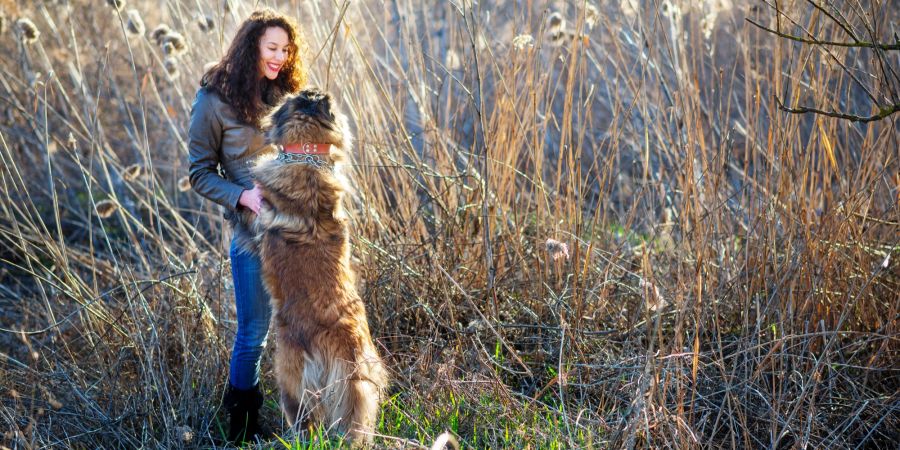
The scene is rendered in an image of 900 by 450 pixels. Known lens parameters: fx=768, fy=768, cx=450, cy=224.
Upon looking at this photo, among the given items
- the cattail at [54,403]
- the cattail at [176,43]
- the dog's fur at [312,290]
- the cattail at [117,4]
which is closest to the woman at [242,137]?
the dog's fur at [312,290]

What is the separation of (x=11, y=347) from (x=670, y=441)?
3.36 metres

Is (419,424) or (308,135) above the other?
(308,135)

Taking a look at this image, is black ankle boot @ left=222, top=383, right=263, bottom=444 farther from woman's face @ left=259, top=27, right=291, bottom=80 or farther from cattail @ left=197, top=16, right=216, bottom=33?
cattail @ left=197, top=16, right=216, bottom=33

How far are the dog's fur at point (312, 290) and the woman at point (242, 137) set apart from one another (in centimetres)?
15

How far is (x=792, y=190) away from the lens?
295cm

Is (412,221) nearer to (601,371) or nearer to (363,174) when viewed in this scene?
(363,174)

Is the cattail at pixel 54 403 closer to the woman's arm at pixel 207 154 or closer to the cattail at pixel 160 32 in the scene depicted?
the woman's arm at pixel 207 154

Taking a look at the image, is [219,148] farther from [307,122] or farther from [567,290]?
[567,290]

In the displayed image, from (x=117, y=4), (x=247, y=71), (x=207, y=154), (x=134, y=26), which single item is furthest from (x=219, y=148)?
(x=134, y=26)

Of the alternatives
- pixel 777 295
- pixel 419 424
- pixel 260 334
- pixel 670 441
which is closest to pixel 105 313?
pixel 260 334

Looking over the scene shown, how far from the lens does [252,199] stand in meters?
2.64

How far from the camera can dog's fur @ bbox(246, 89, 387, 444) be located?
2520 millimetres

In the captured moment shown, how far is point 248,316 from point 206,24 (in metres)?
1.62

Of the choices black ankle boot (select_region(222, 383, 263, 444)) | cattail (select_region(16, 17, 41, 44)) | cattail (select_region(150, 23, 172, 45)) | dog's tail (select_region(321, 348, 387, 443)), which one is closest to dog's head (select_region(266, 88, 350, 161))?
dog's tail (select_region(321, 348, 387, 443))
